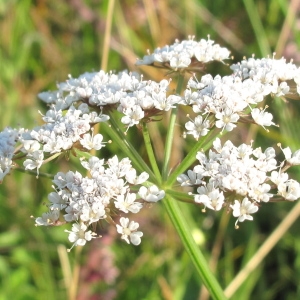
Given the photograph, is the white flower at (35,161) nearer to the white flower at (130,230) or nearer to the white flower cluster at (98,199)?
the white flower cluster at (98,199)

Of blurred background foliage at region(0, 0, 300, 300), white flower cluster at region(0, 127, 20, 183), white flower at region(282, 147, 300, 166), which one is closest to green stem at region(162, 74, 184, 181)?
white flower at region(282, 147, 300, 166)

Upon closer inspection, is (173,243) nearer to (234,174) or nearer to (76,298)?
(76,298)

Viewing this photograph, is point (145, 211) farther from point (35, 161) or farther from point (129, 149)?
point (35, 161)

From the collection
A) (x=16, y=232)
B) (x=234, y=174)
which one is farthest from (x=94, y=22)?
(x=234, y=174)

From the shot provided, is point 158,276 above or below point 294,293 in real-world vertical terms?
above

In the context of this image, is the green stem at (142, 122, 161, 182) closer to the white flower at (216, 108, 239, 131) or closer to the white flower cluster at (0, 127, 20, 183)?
the white flower at (216, 108, 239, 131)
